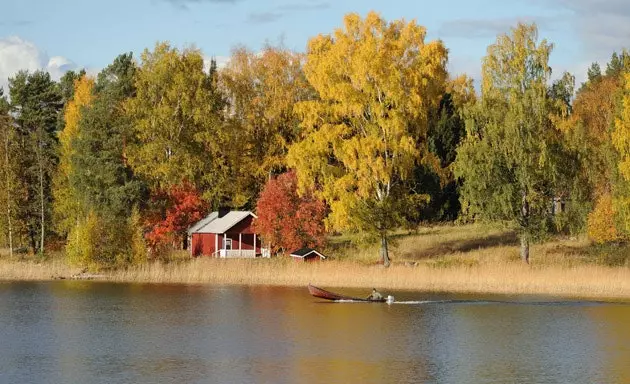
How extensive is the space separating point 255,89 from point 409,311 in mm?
43383

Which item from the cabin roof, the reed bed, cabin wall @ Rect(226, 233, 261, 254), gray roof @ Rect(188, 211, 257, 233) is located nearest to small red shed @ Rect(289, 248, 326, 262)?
the cabin roof

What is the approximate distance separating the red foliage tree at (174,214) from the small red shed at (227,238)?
3.65ft

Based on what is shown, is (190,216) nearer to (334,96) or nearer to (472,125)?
(334,96)

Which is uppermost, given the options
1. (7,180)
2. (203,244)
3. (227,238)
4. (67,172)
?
(67,172)

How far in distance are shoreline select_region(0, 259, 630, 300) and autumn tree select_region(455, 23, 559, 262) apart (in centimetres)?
431

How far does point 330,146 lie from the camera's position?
7344 cm

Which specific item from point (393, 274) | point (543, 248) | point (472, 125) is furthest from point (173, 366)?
point (543, 248)

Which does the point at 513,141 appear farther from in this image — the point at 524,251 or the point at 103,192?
the point at 103,192

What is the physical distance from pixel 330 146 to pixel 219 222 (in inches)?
721

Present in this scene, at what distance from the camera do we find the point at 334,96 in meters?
70.7

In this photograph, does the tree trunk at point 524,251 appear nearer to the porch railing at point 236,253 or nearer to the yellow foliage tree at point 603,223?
the yellow foliage tree at point 603,223

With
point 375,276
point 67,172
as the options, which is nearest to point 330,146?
point 375,276

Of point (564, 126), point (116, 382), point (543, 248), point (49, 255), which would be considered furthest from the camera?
point (49, 255)

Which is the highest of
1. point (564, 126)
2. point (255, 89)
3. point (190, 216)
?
point (255, 89)
